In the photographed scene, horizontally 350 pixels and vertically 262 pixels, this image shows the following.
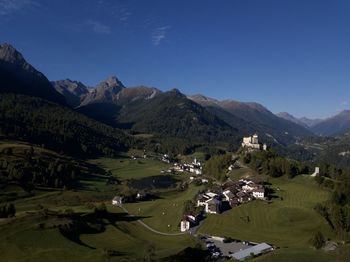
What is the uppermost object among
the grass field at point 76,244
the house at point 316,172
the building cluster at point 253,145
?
the building cluster at point 253,145

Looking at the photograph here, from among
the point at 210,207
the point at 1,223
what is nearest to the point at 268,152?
the point at 210,207

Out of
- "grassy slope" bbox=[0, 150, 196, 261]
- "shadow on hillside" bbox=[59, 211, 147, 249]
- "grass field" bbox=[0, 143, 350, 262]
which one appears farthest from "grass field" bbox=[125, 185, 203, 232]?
"shadow on hillside" bbox=[59, 211, 147, 249]

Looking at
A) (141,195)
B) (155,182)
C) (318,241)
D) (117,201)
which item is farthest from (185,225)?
(155,182)

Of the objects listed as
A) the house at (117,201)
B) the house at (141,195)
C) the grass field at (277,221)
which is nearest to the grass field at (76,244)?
the grass field at (277,221)

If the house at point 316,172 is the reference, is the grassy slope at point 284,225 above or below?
below

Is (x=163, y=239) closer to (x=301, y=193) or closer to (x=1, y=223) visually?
(x=1, y=223)

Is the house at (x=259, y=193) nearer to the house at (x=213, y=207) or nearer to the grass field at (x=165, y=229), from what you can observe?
the grass field at (x=165, y=229)

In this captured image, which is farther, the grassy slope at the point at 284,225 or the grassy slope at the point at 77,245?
the grassy slope at the point at 284,225
